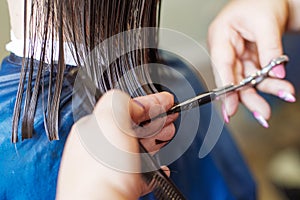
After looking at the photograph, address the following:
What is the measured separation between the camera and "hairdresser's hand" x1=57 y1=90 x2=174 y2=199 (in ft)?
1.24

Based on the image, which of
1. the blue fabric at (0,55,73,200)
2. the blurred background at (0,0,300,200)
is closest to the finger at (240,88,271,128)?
the blue fabric at (0,55,73,200)

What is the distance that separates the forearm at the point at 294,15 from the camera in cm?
72

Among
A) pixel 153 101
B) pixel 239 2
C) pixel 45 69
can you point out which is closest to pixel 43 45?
pixel 45 69

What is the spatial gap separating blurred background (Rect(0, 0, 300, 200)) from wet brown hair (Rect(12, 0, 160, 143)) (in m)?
0.80

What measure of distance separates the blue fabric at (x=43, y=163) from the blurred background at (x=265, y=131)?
658mm

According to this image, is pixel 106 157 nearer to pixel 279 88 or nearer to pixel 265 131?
pixel 279 88

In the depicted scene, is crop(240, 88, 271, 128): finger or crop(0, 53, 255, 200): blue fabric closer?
crop(0, 53, 255, 200): blue fabric

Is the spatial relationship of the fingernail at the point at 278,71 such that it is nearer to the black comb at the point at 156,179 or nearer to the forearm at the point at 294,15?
the forearm at the point at 294,15

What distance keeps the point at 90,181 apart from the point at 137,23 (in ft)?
0.72

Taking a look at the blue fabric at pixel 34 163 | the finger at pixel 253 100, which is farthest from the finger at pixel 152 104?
the finger at pixel 253 100

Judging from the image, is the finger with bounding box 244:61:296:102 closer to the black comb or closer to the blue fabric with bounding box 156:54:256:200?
the blue fabric with bounding box 156:54:256:200

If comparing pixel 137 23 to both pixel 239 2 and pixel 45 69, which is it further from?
pixel 239 2

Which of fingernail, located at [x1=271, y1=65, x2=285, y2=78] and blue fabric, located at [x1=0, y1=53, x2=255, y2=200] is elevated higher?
fingernail, located at [x1=271, y1=65, x2=285, y2=78]

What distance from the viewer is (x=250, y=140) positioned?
1.67 metres
